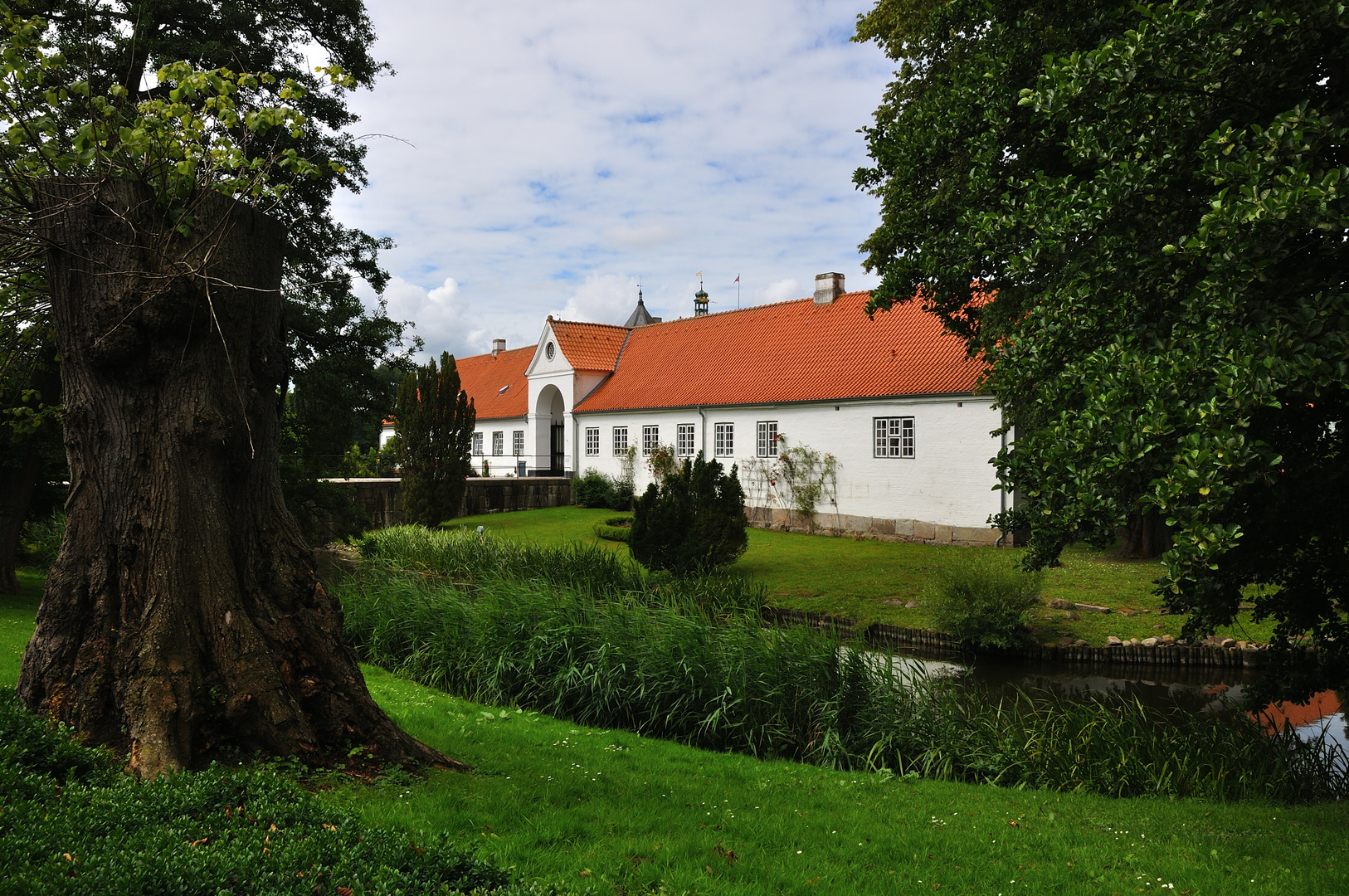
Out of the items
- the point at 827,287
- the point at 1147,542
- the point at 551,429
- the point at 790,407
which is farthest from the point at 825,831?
the point at 551,429

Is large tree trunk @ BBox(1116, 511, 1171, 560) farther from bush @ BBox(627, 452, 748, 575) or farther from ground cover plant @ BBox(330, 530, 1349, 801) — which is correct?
ground cover plant @ BBox(330, 530, 1349, 801)

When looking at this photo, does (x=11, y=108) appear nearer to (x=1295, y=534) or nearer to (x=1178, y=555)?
(x=1178, y=555)

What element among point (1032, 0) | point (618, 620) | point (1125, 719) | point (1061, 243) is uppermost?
point (1032, 0)

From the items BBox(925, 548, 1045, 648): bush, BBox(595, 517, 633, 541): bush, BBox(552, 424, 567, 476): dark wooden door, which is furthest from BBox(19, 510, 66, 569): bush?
BBox(552, 424, 567, 476): dark wooden door

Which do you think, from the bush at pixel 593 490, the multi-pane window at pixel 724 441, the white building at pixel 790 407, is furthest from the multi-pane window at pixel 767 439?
the bush at pixel 593 490

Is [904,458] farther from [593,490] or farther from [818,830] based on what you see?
[818,830]

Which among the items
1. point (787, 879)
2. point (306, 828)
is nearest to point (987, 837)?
point (787, 879)

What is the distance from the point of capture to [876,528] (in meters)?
21.5

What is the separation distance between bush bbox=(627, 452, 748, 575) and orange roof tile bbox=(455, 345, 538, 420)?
69.8ft

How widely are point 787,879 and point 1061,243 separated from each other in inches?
168

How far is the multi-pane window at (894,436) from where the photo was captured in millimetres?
21016

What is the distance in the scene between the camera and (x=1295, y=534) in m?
5.50

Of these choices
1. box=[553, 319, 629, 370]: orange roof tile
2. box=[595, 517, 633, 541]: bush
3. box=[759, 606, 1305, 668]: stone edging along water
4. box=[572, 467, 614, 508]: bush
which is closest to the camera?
box=[759, 606, 1305, 668]: stone edging along water

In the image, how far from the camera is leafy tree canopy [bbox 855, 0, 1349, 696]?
4.02 metres
